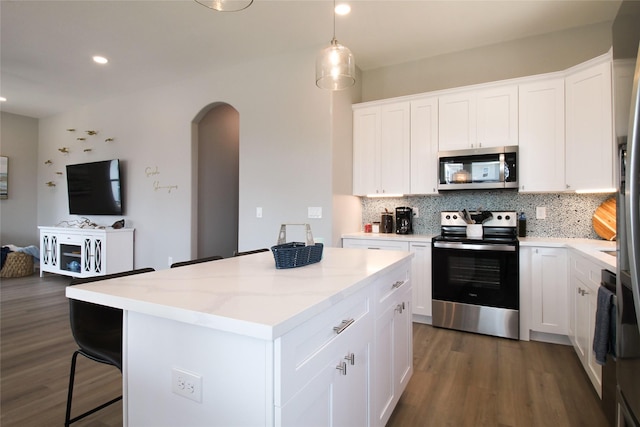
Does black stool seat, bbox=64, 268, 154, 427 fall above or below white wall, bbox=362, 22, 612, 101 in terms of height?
below

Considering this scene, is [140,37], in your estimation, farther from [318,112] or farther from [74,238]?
[74,238]

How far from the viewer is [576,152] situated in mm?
2895

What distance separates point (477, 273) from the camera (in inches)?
119

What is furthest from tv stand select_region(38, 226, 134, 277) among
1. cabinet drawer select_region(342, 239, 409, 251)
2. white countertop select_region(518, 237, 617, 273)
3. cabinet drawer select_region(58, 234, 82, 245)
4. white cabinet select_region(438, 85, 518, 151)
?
white countertop select_region(518, 237, 617, 273)

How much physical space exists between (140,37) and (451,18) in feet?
9.90

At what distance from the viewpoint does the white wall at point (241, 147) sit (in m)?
3.62

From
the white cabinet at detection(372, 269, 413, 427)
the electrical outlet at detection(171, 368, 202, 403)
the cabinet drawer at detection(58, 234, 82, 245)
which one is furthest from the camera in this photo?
the cabinet drawer at detection(58, 234, 82, 245)

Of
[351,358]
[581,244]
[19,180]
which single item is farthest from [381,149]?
[19,180]

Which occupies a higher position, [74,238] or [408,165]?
[408,165]

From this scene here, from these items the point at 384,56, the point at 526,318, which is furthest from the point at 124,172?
the point at 526,318

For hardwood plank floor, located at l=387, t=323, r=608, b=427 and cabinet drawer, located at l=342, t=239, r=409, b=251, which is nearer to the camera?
hardwood plank floor, located at l=387, t=323, r=608, b=427

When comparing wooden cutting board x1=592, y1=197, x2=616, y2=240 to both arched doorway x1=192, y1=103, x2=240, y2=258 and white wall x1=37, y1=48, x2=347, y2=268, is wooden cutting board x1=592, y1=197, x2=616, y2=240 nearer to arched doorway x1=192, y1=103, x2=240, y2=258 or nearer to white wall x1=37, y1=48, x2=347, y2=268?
white wall x1=37, y1=48, x2=347, y2=268

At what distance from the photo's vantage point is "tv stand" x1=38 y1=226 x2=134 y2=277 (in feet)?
15.6

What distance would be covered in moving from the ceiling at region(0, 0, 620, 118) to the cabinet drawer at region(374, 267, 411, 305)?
7.35ft
